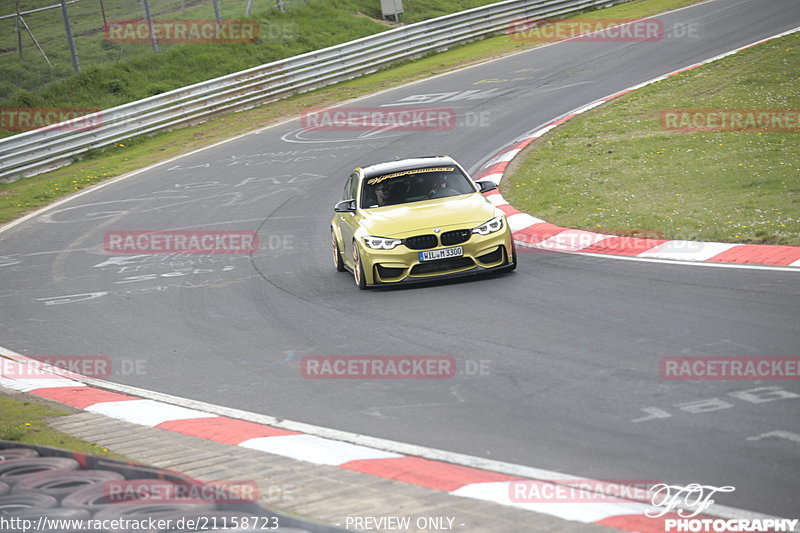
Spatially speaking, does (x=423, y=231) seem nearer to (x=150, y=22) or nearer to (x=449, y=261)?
(x=449, y=261)

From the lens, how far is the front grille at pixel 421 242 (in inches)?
462

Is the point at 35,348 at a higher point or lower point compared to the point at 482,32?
lower

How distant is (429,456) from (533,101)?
2111cm

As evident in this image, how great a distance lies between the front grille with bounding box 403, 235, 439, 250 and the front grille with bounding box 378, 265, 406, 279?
330 mm

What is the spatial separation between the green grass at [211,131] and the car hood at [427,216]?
40.3 feet

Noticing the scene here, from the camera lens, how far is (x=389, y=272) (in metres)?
11.8

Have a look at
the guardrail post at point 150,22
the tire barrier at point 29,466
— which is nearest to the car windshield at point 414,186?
the tire barrier at point 29,466

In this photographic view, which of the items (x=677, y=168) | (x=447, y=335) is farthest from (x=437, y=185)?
(x=677, y=168)

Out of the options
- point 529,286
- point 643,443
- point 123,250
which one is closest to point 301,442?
point 643,443

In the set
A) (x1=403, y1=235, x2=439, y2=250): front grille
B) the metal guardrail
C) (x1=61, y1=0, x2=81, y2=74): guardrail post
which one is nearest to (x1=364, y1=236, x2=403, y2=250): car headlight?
(x1=403, y1=235, x2=439, y2=250): front grille

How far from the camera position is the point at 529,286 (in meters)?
11.0

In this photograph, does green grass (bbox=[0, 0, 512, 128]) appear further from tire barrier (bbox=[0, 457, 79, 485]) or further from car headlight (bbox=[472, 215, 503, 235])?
tire barrier (bbox=[0, 457, 79, 485])

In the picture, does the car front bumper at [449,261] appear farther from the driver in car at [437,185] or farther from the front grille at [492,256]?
the driver in car at [437,185]

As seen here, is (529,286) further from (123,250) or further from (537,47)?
(537,47)
